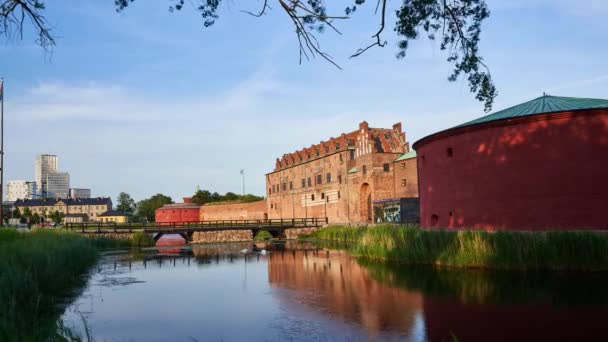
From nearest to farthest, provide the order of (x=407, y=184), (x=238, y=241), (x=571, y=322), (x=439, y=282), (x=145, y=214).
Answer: (x=571, y=322) < (x=439, y=282) < (x=407, y=184) < (x=238, y=241) < (x=145, y=214)

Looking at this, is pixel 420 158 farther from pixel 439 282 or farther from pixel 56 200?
pixel 56 200

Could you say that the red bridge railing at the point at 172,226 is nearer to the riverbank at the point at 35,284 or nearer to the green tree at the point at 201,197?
the riverbank at the point at 35,284

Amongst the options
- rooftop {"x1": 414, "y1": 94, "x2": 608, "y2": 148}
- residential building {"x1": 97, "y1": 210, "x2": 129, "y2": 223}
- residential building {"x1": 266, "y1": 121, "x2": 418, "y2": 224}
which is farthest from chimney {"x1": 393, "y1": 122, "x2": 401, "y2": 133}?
residential building {"x1": 97, "y1": 210, "x2": 129, "y2": 223}

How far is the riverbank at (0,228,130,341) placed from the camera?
20.7ft

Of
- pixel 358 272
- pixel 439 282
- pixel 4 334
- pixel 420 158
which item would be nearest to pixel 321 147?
pixel 420 158

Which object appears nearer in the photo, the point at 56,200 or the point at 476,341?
the point at 476,341

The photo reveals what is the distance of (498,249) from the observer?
48.4ft

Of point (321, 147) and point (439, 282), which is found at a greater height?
point (321, 147)

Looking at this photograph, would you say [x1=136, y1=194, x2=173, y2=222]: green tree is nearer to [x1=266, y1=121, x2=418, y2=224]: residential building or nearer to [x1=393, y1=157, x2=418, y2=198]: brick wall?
[x1=266, y1=121, x2=418, y2=224]: residential building

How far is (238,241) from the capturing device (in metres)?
36.4

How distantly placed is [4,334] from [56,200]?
371ft

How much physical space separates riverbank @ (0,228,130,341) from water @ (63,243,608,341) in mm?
529

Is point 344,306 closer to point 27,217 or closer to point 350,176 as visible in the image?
point 350,176

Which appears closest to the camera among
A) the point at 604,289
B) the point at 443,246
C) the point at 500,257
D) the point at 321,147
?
the point at 604,289
